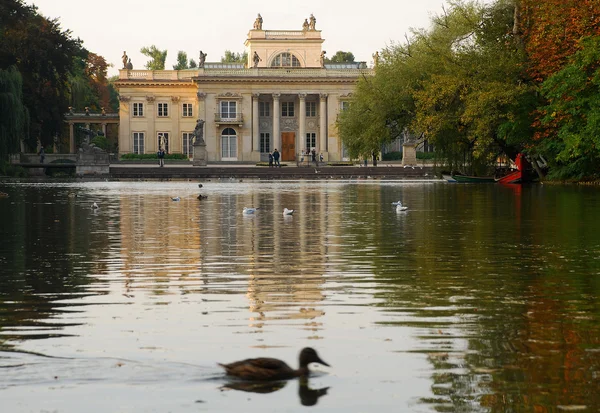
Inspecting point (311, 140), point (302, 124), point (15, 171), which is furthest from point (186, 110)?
point (15, 171)

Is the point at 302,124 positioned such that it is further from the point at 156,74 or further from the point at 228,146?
the point at 156,74

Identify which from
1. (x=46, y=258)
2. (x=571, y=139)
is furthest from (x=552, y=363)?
(x=571, y=139)

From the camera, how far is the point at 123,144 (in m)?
109

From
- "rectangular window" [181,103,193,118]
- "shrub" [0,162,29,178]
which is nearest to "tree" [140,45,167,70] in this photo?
"rectangular window" [181,103,193,118]

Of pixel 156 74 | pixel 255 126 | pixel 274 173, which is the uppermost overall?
pixel 156 74

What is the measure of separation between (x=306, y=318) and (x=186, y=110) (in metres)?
103

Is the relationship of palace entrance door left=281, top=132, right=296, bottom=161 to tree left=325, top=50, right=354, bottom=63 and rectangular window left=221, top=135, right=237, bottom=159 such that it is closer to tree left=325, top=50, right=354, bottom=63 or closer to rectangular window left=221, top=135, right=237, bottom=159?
rectangular window left=221, top=135, right=237, bottom=159

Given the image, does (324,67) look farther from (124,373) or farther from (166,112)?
(124,373)

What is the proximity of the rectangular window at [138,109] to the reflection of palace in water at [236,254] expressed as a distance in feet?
269

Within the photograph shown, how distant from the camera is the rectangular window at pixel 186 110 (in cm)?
11106

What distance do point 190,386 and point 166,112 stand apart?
344 feet

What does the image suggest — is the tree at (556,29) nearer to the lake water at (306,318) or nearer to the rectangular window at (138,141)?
the lake water at (306,318)

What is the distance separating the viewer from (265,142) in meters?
109

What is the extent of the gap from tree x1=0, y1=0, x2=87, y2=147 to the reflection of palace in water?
46579mm
